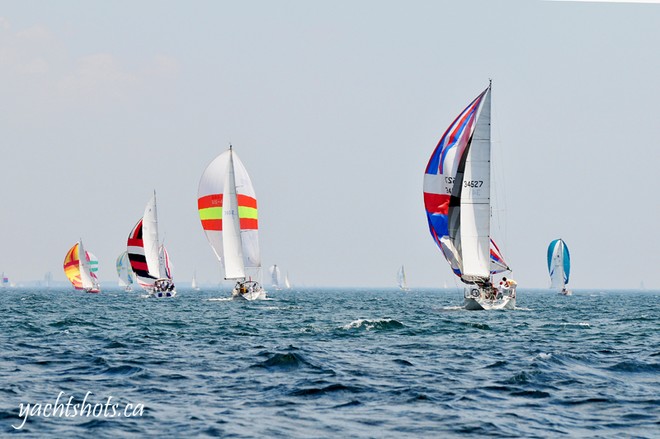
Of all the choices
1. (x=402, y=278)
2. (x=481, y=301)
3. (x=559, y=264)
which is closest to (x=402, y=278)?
(x=402, y=278)

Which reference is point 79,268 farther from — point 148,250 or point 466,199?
point 466,199

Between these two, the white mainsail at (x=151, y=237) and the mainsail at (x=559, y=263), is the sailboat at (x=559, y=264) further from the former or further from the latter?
the white mainsail at (x=151, y=237)

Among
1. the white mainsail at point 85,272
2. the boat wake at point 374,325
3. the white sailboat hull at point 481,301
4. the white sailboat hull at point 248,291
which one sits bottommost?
the boat wake at point 374,325

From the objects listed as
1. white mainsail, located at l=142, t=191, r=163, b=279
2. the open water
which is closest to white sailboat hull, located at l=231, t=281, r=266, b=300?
white mainsail, located at l=142, t=191, r=163, b=279

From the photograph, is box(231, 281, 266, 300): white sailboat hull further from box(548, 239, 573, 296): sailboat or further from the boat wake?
box(548, 239, 573, 296): sailboat

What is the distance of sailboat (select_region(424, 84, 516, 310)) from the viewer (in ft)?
140

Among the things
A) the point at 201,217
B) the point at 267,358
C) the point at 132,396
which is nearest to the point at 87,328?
the point at 267,358

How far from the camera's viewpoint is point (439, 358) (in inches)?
894

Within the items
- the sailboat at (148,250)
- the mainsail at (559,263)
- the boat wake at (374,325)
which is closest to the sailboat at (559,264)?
the mainsail at (559,263)

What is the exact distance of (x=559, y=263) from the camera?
116062 mm

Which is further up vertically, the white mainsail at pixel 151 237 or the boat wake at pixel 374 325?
the white mainsail at pixel 151 237

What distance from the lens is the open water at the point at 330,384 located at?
14047mm

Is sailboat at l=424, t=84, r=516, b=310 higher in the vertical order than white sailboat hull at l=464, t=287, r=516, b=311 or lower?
higher

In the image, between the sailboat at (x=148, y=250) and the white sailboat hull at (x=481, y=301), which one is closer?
the white sailboat hull at (x=481, y=301)
